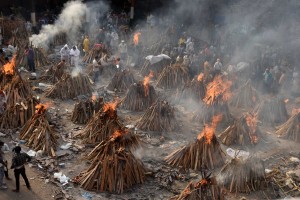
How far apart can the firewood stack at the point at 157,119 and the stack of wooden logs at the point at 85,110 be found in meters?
1.53

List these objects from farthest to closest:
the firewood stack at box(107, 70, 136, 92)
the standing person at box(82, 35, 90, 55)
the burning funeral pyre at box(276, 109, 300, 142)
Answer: the standing person at box(82, 35, 90, 55) → the firewood stack at box(107, 70, 136, 92) → the burning funeral pyre at box(276, 109, 300, 142)

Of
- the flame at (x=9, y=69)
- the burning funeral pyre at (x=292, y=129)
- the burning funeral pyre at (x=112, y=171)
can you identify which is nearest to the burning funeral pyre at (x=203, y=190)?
the burning funeral pyre at (x=112, y=171)

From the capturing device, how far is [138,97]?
15.4 meters

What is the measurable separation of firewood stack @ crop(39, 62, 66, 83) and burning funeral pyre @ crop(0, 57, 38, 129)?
2.38 metres

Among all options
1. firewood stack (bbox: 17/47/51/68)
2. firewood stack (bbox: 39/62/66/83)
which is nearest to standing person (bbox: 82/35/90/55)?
firewood stack (bbox: 17/47/51/68)

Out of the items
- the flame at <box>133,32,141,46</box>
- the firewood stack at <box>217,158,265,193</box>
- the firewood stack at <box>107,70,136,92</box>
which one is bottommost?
the firewood stack at <box>217,158,265,193</box>

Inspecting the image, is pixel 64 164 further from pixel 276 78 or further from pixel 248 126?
pixel 276 78

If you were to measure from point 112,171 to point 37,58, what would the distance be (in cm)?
1043

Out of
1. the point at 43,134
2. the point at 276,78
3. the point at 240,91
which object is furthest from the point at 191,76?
the point at 43,134

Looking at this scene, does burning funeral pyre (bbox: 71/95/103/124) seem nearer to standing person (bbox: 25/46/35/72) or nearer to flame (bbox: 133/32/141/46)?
standing person (bbox: 25/46/35/72)

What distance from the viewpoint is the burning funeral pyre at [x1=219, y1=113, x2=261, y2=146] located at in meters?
13.4

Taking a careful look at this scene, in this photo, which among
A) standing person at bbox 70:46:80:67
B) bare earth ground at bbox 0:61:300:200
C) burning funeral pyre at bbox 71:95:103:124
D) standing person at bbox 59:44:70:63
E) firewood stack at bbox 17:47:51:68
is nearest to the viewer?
bare earth ground at bbox 0:61:300:200

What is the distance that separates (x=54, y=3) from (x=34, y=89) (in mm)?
12897

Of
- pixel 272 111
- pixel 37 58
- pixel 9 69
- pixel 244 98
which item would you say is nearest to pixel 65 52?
pixel 37 58
